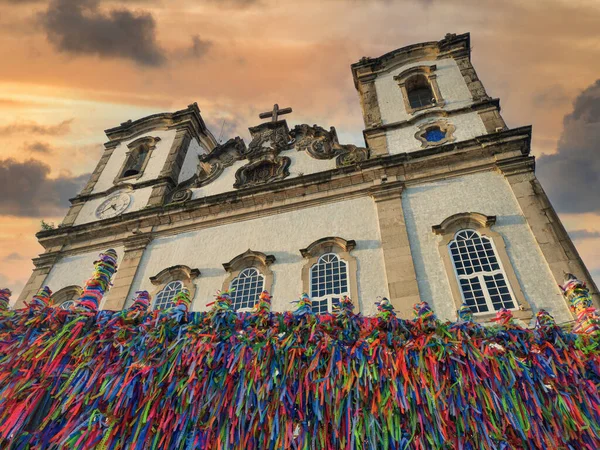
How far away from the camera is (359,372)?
5.33 m

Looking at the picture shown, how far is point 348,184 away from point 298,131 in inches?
172

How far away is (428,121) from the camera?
1366cm

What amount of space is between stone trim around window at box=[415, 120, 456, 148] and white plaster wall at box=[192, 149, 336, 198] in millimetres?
3139

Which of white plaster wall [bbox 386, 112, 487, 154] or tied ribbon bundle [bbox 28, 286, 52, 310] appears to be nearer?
tied ribbon bundle [bbox 28, 286, 52, 310]

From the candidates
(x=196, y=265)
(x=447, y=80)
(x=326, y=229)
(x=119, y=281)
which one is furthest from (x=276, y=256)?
(x=447, y=80)

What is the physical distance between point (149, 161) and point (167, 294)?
323 inches

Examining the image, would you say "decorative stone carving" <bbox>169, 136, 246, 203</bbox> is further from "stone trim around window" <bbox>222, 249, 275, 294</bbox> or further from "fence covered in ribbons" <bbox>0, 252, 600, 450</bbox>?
"fence covered in ribbons" <bbox>0, 252, 600, 450</bbox>

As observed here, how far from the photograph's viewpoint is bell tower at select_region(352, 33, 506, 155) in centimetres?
1304

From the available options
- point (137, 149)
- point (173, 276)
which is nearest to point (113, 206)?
point (137, 149)

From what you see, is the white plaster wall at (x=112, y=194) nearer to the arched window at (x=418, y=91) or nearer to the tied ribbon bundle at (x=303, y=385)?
the tied ribbon bundle at (x=303, y=385)

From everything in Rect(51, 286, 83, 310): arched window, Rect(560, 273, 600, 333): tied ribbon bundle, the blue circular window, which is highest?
the blue circular window

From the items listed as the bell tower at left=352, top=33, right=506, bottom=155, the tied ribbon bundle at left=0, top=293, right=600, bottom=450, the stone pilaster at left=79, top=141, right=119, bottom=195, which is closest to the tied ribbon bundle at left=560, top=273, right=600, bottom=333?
the tied ribbon bundle at left=0, top=293, right=600, bottom=450

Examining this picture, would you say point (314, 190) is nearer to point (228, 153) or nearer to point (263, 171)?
point (263, 171)

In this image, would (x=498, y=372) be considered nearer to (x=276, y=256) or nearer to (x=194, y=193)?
(x=276, y=256)
